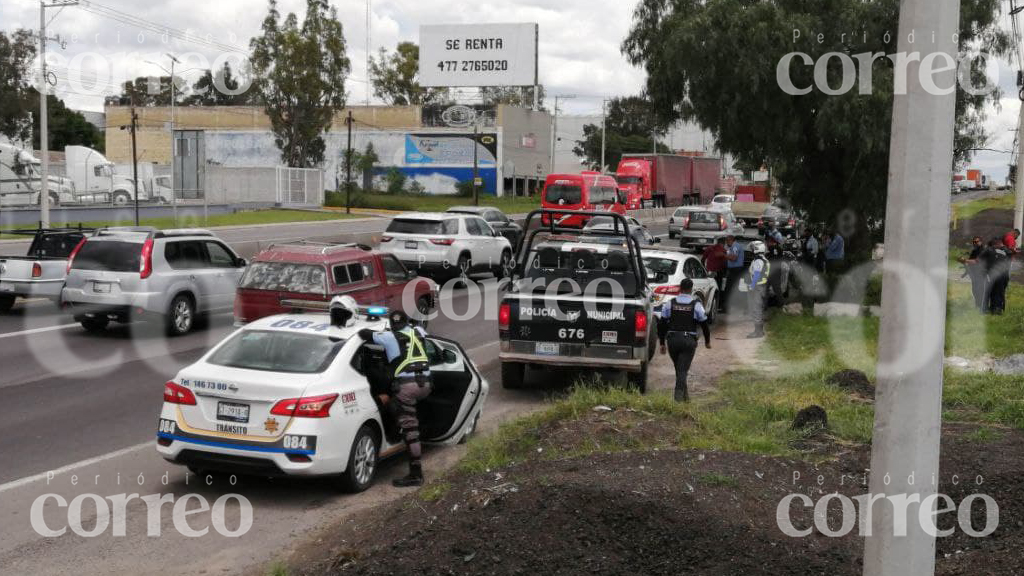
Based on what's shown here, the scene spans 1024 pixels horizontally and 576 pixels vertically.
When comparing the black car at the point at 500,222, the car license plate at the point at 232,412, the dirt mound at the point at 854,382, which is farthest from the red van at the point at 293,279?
the black car at the point at 500,222

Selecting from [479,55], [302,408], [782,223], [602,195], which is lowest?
[302,408]

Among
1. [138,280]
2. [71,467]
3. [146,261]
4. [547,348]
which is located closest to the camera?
[71,467]

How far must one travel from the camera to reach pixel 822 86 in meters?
20.1

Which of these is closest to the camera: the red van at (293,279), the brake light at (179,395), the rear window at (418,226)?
the brake light at (179,395)

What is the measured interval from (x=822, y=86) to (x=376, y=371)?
14172 mm

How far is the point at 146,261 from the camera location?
54.2 ft

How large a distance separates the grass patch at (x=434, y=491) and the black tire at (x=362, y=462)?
77 centimetres

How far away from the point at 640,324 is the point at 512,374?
191cm

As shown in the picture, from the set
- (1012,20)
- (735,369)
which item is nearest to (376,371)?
(735,369)

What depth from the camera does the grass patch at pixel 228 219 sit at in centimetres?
4288

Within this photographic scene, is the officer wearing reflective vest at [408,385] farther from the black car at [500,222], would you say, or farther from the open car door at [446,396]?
the black car at [500,222]

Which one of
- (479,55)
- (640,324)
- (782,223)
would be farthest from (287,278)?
(479,55)

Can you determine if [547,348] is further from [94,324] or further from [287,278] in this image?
[94,324]

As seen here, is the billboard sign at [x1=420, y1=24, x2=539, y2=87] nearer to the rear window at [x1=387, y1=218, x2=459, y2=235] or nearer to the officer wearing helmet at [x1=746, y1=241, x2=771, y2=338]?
the rear window at [x1=387, y1=218, x2=459, y2=235]
